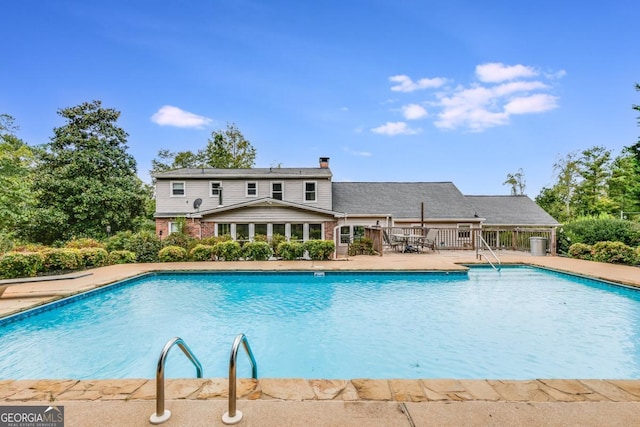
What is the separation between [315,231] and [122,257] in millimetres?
9784

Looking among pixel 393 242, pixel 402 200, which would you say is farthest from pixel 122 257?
pixel 402 200

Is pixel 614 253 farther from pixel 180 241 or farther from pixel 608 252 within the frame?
pixel 180 241

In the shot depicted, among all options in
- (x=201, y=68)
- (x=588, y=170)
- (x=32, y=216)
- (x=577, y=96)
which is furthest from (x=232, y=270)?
(x=588, y=170)

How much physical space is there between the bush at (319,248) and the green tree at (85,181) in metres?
16.3

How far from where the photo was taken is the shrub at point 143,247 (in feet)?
48.7

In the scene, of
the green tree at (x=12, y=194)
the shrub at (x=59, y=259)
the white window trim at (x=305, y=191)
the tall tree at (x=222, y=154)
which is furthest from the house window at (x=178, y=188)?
the tall tree at (x=222, y=154)

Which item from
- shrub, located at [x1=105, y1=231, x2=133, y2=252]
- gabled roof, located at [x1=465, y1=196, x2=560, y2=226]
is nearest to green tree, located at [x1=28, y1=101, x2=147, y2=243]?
shrub, located at [x1=105, y1=231, x2=133, y2=252]

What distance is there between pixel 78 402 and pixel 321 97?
22397 millimetres

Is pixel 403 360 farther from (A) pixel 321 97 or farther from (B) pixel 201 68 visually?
(A) pixel 321 97

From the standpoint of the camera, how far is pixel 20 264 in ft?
34.6

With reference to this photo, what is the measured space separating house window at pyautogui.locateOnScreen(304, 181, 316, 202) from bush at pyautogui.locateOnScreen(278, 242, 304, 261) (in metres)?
6.59

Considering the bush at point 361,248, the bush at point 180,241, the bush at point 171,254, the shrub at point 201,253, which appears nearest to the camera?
the bush at point 171,254

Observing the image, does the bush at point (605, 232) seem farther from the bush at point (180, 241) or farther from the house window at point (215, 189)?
the house window at point (215, 189)

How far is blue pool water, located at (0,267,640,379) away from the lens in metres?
5.17
